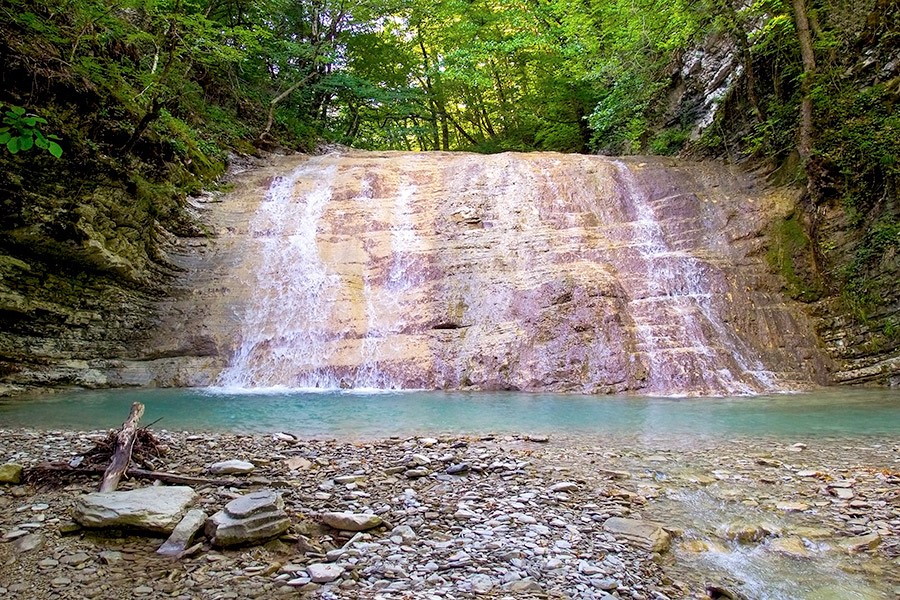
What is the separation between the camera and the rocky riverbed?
2.28 m

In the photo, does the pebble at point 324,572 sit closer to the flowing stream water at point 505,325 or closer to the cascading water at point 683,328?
the flowing stream water at point 505,325

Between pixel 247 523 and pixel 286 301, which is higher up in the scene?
pixel 286 301

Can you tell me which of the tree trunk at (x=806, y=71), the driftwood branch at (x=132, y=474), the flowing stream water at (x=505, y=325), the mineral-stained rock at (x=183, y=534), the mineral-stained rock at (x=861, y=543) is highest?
the tree trunk at (x=806, y=71)

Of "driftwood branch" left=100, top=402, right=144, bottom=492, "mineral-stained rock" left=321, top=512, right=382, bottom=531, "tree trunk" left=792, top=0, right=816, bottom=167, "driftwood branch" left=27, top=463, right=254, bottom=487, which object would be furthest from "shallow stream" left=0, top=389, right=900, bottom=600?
"tree trunk" left=792, top=0, right=816, bottom=167

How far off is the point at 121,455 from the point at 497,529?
2.49 m

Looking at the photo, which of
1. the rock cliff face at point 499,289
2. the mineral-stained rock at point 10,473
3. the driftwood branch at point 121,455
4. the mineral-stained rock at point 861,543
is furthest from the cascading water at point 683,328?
the mineral-stained rock at point 10,473

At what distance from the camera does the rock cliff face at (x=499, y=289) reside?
916 cm

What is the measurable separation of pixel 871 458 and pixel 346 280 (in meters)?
9.13

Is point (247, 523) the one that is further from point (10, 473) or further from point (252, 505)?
point (10, 473)

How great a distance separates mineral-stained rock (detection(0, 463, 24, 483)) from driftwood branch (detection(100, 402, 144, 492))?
1.59ft

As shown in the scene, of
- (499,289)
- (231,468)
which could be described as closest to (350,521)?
(231,468)

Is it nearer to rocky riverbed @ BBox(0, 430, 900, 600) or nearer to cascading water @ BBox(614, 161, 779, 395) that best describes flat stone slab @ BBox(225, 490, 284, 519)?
rocky riverbed @ BBox(0, 430, 900, 600)

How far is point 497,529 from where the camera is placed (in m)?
2.86

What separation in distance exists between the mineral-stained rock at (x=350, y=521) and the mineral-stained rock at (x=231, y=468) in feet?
3.39
